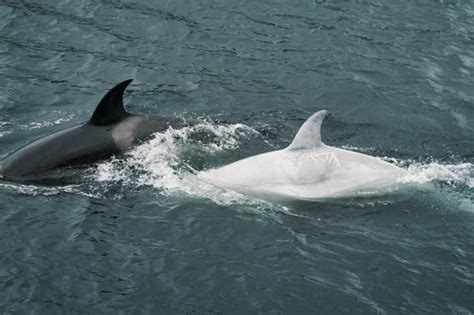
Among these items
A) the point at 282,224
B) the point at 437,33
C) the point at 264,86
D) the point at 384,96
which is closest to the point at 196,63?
the point at 264,86

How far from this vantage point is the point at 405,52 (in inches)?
914

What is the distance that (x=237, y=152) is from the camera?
55.4ft

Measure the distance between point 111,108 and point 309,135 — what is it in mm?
4105

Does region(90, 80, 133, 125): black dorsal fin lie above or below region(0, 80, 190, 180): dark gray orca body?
above

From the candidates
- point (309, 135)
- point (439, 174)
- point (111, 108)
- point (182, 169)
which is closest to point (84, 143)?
point (111, 108)

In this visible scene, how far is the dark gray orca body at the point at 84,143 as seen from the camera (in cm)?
1529

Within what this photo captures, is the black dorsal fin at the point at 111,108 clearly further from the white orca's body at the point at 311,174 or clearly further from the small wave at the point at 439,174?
the small wave at the point at 439,174

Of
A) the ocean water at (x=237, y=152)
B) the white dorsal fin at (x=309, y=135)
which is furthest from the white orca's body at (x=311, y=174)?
the ocean water at (x=237, y=152)

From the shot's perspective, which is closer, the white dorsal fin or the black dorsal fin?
the white dorsal fin

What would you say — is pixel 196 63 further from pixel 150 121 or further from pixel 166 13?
pixel 150 121

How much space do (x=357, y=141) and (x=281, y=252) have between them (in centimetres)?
540

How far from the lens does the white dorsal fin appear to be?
14.8m

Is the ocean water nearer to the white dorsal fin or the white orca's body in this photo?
the white orca's body

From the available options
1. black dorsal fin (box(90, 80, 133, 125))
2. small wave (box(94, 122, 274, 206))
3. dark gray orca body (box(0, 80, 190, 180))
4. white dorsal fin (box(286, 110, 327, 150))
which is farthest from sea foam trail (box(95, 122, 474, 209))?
white dorsal fin (box(286, 110, 327, 150))
